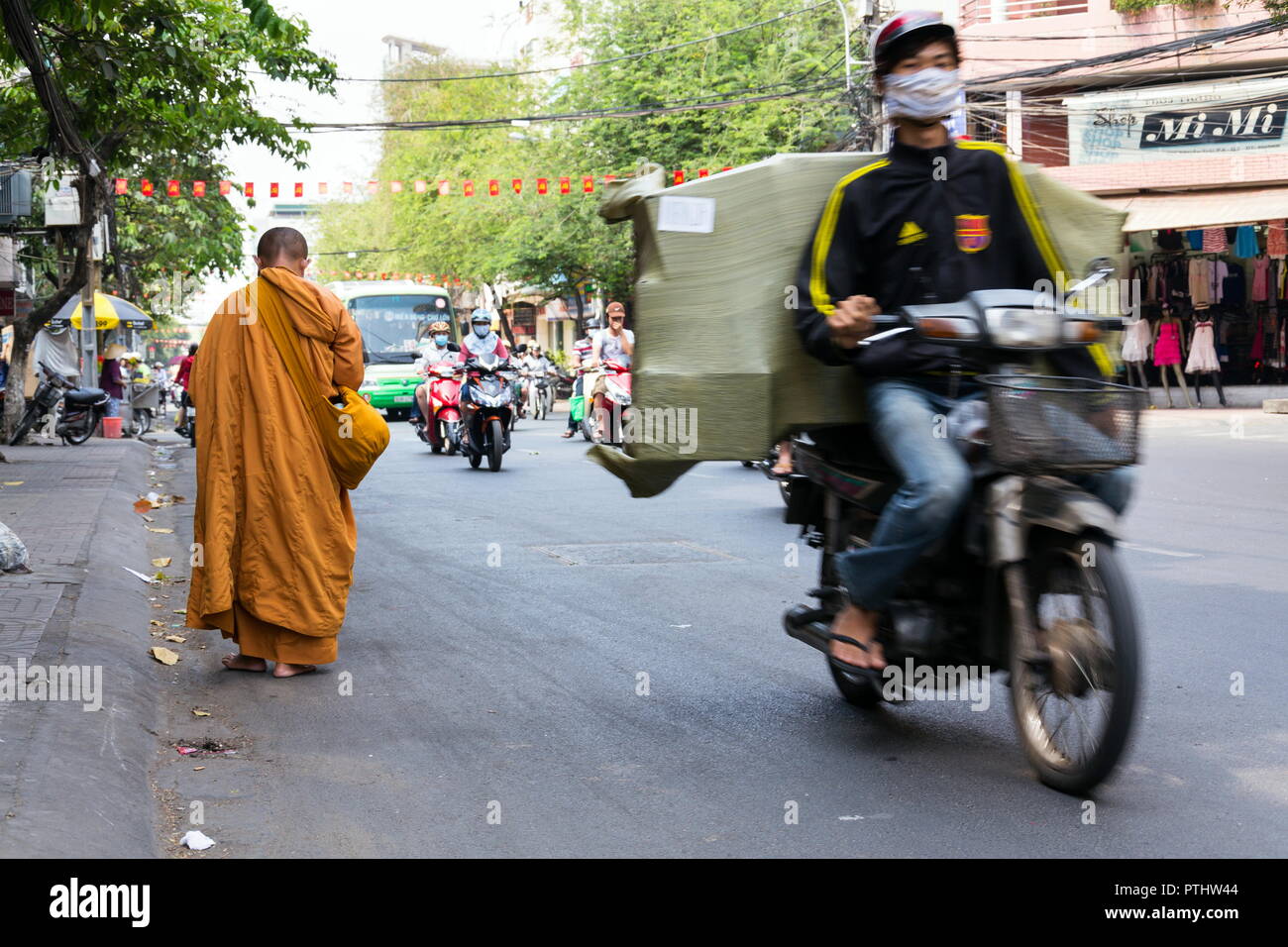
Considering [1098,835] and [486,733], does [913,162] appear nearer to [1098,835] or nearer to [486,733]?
[1098,835]

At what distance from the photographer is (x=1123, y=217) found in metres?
4.66

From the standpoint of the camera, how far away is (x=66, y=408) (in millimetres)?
21969

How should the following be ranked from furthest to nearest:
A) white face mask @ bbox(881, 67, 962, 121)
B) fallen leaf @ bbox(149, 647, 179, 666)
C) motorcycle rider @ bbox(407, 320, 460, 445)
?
motorcycle rider @ bbox(407, 320, 460, 445)
fallen leaf @ bbox(149, 647, 179, 666)
white face mask @ bbox(881, 67, 962, 121)

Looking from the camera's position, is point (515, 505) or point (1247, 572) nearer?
point (1247, 572)

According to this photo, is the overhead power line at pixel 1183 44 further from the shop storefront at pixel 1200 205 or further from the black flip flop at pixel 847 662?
the black flip flop at pixel 847 662

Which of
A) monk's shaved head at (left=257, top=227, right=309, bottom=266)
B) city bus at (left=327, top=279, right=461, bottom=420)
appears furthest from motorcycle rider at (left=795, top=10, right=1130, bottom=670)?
city bus at (left=327, top=279, right=461, bottom=420)

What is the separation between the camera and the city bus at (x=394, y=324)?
32.8 m

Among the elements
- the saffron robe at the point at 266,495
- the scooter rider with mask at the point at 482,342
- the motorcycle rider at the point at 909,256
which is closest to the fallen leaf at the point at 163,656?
the saffron robe at the point at 266,495

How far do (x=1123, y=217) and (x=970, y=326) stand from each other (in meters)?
0.94

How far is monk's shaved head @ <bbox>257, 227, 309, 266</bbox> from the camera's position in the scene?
5902mm

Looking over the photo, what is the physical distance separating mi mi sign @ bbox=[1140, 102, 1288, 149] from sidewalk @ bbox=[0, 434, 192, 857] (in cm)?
1909

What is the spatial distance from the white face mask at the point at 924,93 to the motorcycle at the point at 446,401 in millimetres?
13763

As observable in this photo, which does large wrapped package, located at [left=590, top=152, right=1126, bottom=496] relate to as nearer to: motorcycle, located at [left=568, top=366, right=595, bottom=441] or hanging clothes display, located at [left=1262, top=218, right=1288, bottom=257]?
motorcycle, located at [left=568, top=366, right=595, bottom=441]
